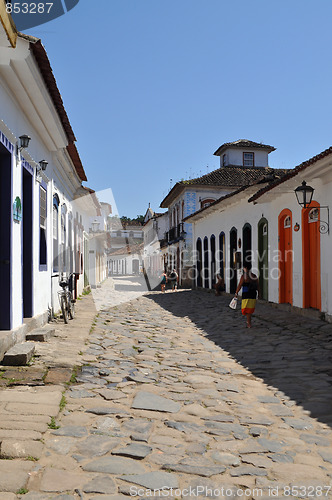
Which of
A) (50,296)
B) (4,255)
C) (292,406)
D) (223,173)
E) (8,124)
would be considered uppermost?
(223,173)

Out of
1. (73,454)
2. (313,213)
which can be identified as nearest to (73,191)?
(313,213)

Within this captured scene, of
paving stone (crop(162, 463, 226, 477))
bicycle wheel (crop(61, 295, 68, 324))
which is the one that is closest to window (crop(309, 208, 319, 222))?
bicycle wheel (crop(61, 295, 68, 324))

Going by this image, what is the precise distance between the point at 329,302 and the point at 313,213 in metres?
2.20

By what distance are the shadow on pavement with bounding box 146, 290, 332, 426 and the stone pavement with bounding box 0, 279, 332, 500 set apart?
0.08ft

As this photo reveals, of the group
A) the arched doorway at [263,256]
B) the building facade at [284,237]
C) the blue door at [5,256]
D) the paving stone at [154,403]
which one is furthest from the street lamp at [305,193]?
the paving stone at [154,403]

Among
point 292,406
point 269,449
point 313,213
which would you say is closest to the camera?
point 269,449

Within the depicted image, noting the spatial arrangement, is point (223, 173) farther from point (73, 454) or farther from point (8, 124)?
point (73, 454)

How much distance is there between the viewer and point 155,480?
109 inches

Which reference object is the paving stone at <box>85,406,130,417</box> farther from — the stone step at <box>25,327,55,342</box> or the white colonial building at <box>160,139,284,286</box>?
the white colonial building at <box>160,139,284,286</box>

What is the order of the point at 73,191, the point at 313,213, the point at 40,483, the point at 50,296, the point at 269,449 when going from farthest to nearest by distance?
the point at 73,191 < the point at 313,213 < the point at 50,296 < the point at 269,449 < the point at 40,483

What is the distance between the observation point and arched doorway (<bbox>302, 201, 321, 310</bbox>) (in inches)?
411

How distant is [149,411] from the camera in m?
4.12

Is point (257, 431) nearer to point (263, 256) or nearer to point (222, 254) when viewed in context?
point (263, 256)

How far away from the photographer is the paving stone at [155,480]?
2.71 m
